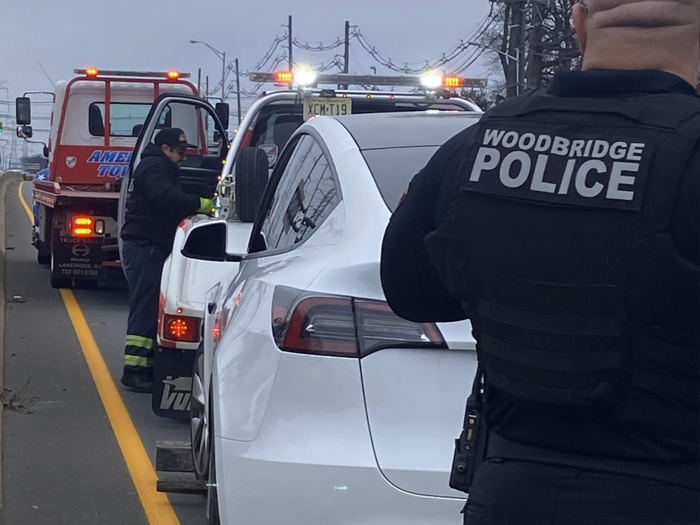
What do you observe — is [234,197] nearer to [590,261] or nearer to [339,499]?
[339,499]

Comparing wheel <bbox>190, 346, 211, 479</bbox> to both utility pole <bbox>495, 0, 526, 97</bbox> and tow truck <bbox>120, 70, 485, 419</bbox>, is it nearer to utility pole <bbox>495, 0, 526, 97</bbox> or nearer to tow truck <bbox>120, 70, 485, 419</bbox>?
tow truck <bbox>120, 70, 485, 419</bbox>

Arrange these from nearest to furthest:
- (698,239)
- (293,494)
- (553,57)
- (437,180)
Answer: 1. (698,239)
2. (437,180)
3. (293,494)
4. (553,57)

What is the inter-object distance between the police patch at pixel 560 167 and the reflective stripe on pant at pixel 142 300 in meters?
6.40

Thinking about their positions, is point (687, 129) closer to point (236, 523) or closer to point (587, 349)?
point (587, 349)

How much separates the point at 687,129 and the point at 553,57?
38.2 metres

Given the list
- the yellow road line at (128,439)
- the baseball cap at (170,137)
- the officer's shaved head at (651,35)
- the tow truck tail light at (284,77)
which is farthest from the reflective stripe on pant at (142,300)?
the officer's shaved head at (651,35)

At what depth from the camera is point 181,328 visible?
21.0 ft

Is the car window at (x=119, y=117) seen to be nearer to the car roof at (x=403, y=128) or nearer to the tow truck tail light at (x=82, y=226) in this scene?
the tow truck tail light at (x=82, y=226)

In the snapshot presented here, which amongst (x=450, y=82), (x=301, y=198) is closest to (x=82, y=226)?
(x=450, y=82)

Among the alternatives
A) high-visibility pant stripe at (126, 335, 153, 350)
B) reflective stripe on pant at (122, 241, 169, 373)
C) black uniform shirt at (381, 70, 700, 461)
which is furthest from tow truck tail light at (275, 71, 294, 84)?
black uniform shirt at (381, 70, 700, 461)

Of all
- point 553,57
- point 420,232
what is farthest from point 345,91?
Result: point 553,57

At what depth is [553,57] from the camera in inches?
1529

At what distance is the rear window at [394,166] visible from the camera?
3.49 meters

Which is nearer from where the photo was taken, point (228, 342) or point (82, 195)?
point (228, 342)
